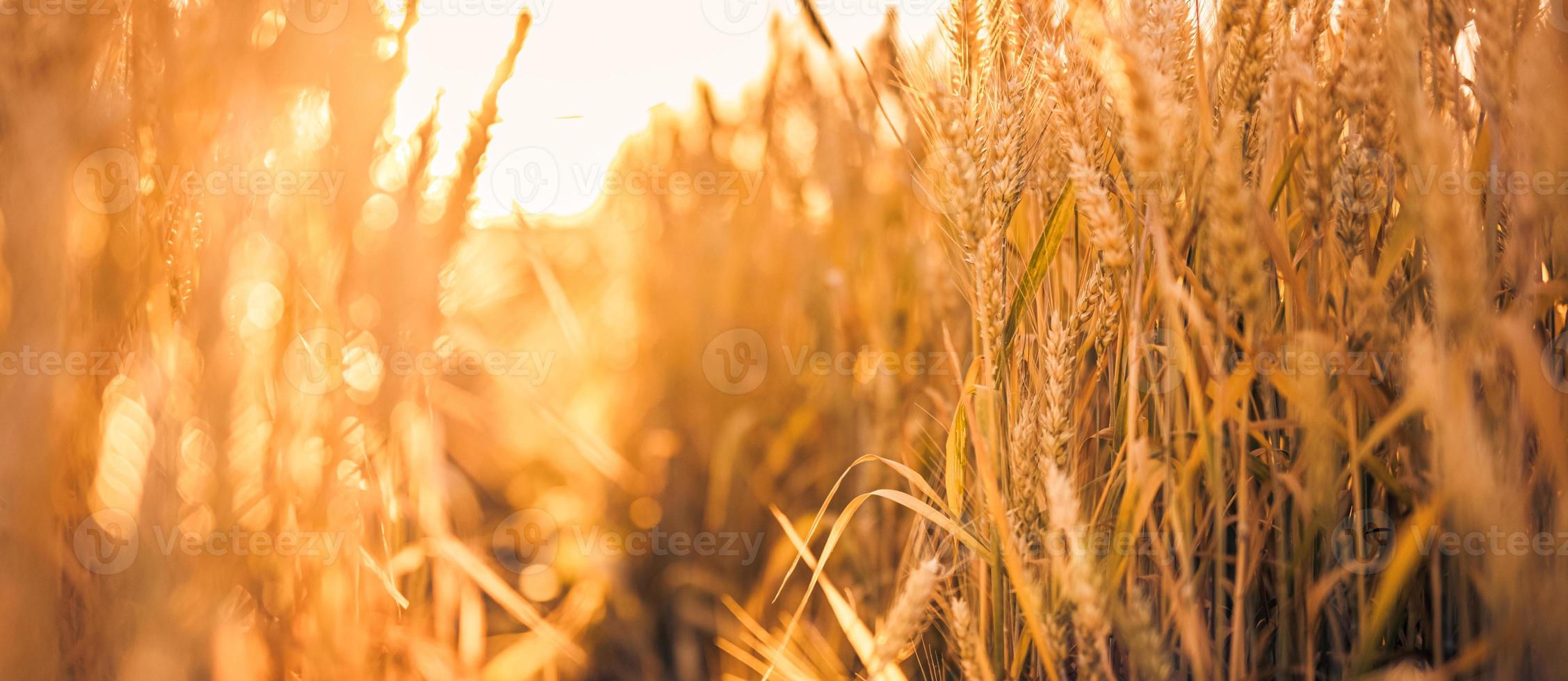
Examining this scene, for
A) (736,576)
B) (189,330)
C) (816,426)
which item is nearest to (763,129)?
(816,426)

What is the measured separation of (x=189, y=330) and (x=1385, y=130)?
92 centimetres

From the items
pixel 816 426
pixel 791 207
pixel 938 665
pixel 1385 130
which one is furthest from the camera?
pixel 791 207

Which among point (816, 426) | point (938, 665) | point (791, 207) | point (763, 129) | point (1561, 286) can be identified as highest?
point (763, 129)

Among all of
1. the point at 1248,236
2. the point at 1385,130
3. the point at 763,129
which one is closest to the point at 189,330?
the point at 1248,236

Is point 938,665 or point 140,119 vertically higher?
point 140,119

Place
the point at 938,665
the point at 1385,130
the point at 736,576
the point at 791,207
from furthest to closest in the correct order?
the point at 791,207 < the point at 736,576 < the point at 938,665 < the point at 1385,130

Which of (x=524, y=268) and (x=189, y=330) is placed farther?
(x=524, y=268)

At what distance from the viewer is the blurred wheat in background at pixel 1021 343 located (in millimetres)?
459

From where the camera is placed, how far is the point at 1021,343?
695 mm

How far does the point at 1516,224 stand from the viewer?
533 mm

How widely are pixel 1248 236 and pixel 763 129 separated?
1036mm

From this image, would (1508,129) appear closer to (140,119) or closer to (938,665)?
(938,665)

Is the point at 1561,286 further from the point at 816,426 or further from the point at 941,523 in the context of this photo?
the point at 816,426

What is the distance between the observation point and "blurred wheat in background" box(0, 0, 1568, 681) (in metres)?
0.46
